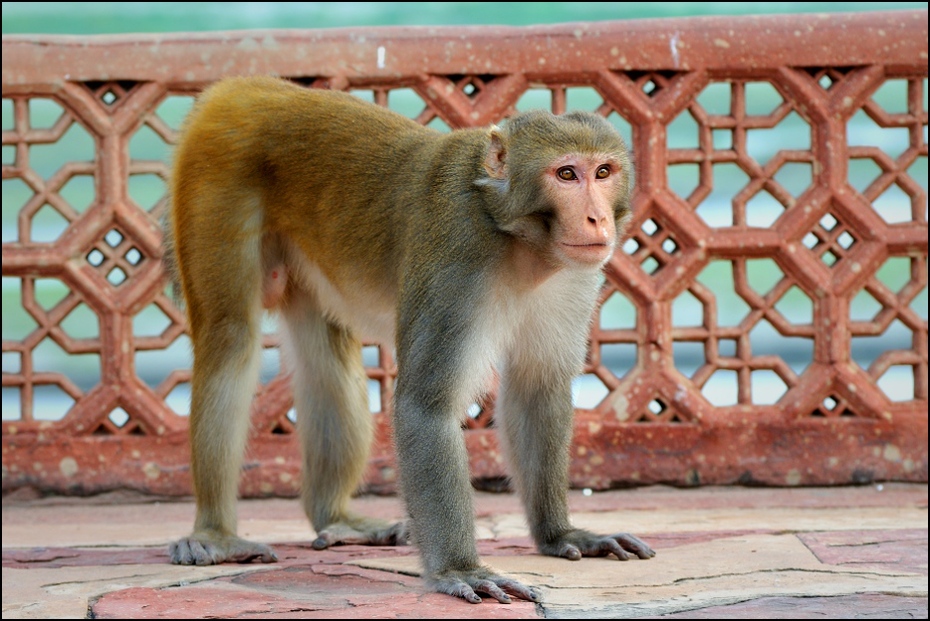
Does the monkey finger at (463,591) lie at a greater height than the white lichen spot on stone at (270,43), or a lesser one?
lesser

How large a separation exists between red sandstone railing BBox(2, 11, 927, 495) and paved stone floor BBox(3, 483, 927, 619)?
0.48 feet

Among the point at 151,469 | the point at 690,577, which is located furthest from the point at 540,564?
the point at 151,469

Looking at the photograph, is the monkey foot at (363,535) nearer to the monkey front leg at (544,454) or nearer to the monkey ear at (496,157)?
the monkey front leg at (544,454)

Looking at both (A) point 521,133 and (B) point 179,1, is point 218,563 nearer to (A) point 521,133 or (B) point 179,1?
(A) point 521,133

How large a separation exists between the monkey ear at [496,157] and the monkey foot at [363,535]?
4.04 feet

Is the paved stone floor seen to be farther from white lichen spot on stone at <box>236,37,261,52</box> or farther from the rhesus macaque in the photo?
white lichen spot on stone at <box>236,37,261,52</box>

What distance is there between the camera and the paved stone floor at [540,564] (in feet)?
9.86

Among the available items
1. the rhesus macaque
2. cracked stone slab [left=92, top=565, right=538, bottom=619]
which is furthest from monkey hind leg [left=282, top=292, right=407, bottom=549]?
cracked stone slab [left=92, top=565, right=538, bottom=619]

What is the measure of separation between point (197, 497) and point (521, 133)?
1.45m

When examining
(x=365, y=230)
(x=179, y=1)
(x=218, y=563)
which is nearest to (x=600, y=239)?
(x=365, y=230)

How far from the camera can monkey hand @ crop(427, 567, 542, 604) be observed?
3.06m

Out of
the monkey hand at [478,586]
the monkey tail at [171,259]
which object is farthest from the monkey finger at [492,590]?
the monkey tail at [171,259]

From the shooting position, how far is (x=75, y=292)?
186 inches

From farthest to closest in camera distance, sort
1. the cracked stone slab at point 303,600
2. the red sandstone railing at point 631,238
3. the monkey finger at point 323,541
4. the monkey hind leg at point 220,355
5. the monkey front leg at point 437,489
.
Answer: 1. the red sandstone railing at point 631,238
2. the monkey finger at point 323,541
3. the monkey hind leg at point 220,355
4. the monkey front leg at point 437,489
5. the cracked stone slab at point 303,600
